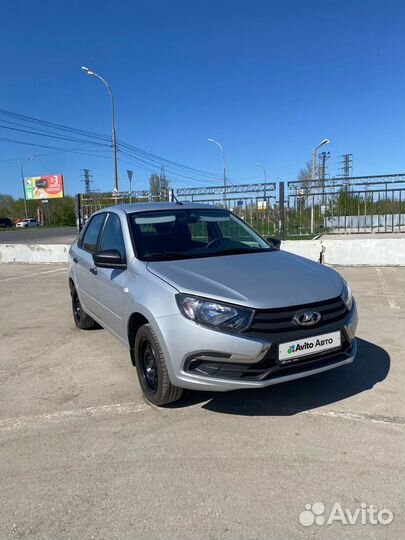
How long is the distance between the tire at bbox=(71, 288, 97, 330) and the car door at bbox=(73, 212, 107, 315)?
1.00 ft

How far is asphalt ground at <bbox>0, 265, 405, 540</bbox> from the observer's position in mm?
2211

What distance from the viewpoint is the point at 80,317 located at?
5754 millimetres

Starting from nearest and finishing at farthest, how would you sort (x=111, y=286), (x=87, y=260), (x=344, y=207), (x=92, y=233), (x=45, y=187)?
1. (x=111, y=286)
2. (x=87, y=260)
3. (x=92, y=233)
4. (x=344, y=207)
5. (x=45, y=187)

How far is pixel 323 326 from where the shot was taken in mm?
3049

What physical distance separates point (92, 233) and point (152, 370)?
2304mm

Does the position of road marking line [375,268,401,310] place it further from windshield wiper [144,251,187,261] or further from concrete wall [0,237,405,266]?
windshield wiper [144,251,187,261]

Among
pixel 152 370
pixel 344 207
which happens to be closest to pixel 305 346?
pixel 152 370

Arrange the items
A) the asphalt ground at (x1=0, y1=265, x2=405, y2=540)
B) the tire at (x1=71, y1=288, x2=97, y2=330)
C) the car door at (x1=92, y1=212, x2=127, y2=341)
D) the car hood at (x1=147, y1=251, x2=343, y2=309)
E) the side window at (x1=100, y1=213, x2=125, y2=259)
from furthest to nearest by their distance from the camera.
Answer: the tire at (x1=71, y1=288, x2=97, y2=330), the side window at (x1=100, y1=213, x2=125, y2=259), the car door at (x1=92, y1=212, x2=127, y2=341), the car hood at (x1=147, y1=251, x2=343, y2=309), the asphalt ground at (x1=0, y1=265, x2=405, y2=540)

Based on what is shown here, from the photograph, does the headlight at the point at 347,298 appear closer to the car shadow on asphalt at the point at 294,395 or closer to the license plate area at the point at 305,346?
the license plate area at the point at 305,346

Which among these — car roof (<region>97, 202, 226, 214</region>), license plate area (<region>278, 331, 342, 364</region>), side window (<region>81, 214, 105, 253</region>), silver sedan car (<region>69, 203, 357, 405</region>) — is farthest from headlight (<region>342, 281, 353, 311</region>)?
side window (<region>81, 214, 105, 253</region>)

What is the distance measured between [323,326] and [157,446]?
144 centimetres

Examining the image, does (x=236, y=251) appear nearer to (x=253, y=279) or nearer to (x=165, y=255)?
(x=165, y=255)

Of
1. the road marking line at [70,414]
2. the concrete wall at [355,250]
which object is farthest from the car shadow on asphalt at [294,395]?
the concrete wall at [355,250]

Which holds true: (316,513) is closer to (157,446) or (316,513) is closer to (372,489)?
(372,489)
